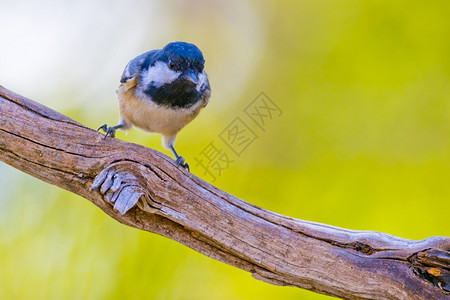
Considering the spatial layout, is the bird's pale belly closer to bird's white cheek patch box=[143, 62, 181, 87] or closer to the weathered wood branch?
bird's white cheek patch box=[143, 62, 181, 87]

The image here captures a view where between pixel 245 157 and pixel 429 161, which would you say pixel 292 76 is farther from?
pixel 429 161

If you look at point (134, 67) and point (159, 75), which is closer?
point (159, 75)

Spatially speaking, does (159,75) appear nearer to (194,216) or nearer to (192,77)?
(192,77)

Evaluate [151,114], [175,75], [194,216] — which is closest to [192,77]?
[175,75]

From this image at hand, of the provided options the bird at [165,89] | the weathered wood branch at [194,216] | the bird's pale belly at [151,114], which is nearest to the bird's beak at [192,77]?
the bird at [165,89]

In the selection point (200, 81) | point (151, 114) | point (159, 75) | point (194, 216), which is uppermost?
point (200, 81)

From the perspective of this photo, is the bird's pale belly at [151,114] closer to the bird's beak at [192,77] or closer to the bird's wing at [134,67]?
the bird's wing at [134,67]

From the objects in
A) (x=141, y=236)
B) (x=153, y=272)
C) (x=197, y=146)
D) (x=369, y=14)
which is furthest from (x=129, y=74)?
(x=369, y=14)
